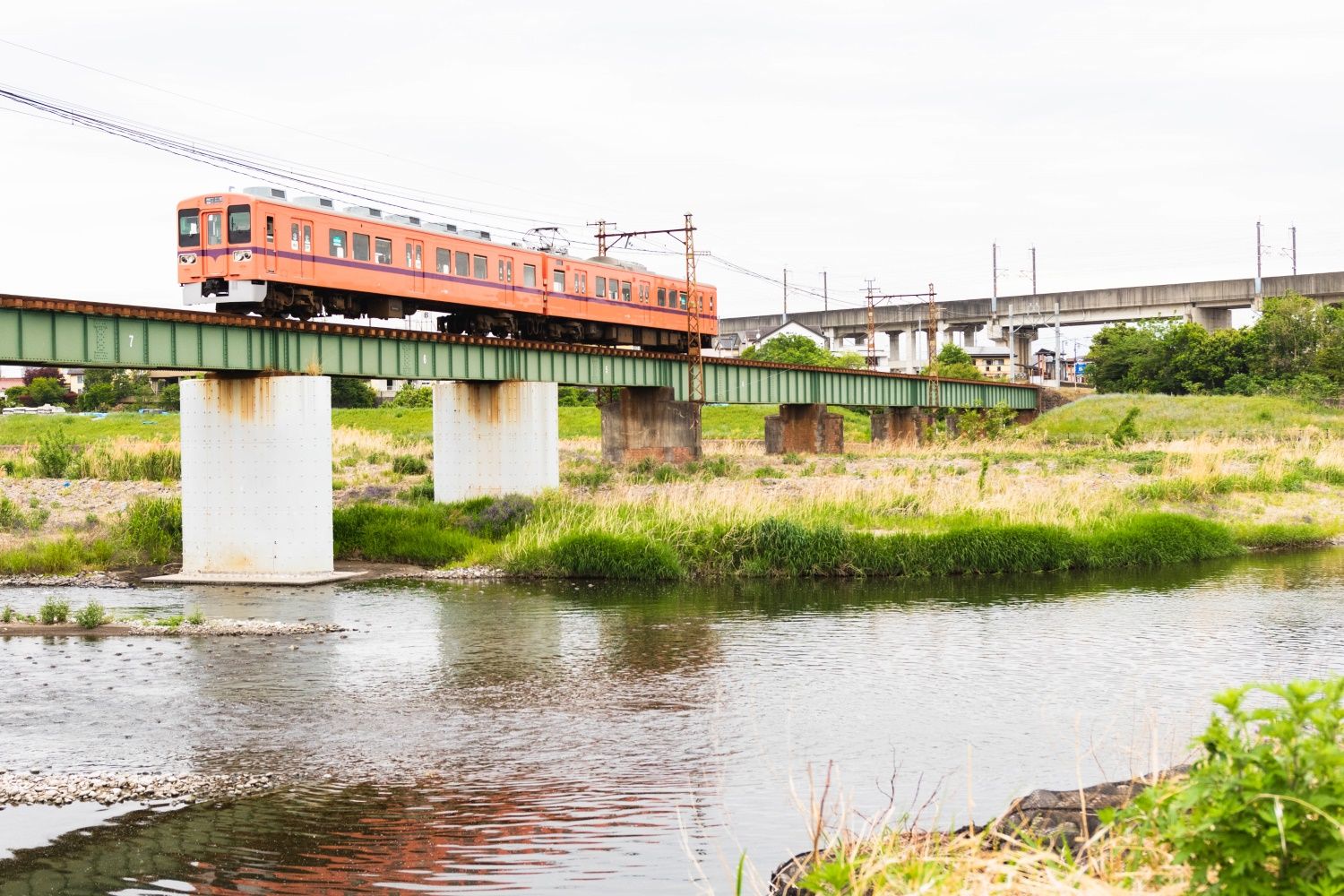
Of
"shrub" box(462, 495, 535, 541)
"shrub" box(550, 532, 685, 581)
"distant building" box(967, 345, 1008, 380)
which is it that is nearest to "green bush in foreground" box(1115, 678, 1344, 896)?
"shrub" box(550, 532, 685, 581)

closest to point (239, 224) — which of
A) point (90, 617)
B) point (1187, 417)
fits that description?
point (90, 617)

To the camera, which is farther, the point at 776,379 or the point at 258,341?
the point at 776,379

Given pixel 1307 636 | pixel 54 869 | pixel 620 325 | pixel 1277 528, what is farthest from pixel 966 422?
pixel 54 869

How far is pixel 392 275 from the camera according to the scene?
3866cm

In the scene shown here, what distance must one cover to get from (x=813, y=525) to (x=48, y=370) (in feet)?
427

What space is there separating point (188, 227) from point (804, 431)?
32908 millimetres

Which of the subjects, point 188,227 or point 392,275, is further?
point 392,275

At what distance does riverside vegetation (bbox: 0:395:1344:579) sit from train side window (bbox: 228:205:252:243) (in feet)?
22.7

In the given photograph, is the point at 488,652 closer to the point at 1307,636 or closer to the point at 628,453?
the point at 1307,636

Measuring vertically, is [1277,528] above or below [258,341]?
below

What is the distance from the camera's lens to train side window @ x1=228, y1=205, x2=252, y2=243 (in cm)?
3372

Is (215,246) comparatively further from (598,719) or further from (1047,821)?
(1047,821)

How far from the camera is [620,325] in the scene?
51.8 metres

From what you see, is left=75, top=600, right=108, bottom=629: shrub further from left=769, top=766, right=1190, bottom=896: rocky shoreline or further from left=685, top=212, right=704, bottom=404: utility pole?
left=685, top=212, right=704, bottom=404: utility pole
